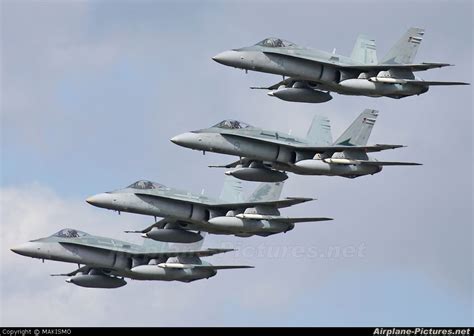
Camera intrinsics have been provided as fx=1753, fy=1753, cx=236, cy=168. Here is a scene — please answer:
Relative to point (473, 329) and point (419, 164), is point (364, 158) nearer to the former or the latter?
point (419, 164)

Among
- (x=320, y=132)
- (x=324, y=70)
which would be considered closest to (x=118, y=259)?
(x=320, y=132)

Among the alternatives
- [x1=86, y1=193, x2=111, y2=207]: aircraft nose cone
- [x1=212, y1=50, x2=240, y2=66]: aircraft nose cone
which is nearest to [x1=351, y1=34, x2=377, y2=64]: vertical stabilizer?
[x1=212, y1=50, x2=240, y2=66]: aircraft nose cone

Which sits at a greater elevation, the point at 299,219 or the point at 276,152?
the point at 276,152

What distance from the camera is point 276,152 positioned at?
368 feet

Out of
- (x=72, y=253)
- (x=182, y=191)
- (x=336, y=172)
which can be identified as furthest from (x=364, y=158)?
(x=72, y=253)

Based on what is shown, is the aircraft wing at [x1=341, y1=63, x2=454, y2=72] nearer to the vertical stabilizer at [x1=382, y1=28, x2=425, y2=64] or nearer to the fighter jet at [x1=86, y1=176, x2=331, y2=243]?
the vertical stabilizer at [x1=382, y1=28, x2=425, y2=64]

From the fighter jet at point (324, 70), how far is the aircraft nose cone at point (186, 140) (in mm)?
5119

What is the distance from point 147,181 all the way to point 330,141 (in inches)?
490

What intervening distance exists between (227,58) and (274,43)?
391cm

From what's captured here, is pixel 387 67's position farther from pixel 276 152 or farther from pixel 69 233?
pixel 69 233

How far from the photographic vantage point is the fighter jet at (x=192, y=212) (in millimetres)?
113562

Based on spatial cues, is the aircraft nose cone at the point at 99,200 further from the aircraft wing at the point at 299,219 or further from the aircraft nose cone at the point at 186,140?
the aircraft wing at the point at 299,219

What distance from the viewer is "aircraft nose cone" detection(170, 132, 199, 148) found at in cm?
11032

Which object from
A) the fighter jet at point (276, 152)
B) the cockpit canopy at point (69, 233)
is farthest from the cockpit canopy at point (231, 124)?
the cockpit canopy at point (69, 233)
